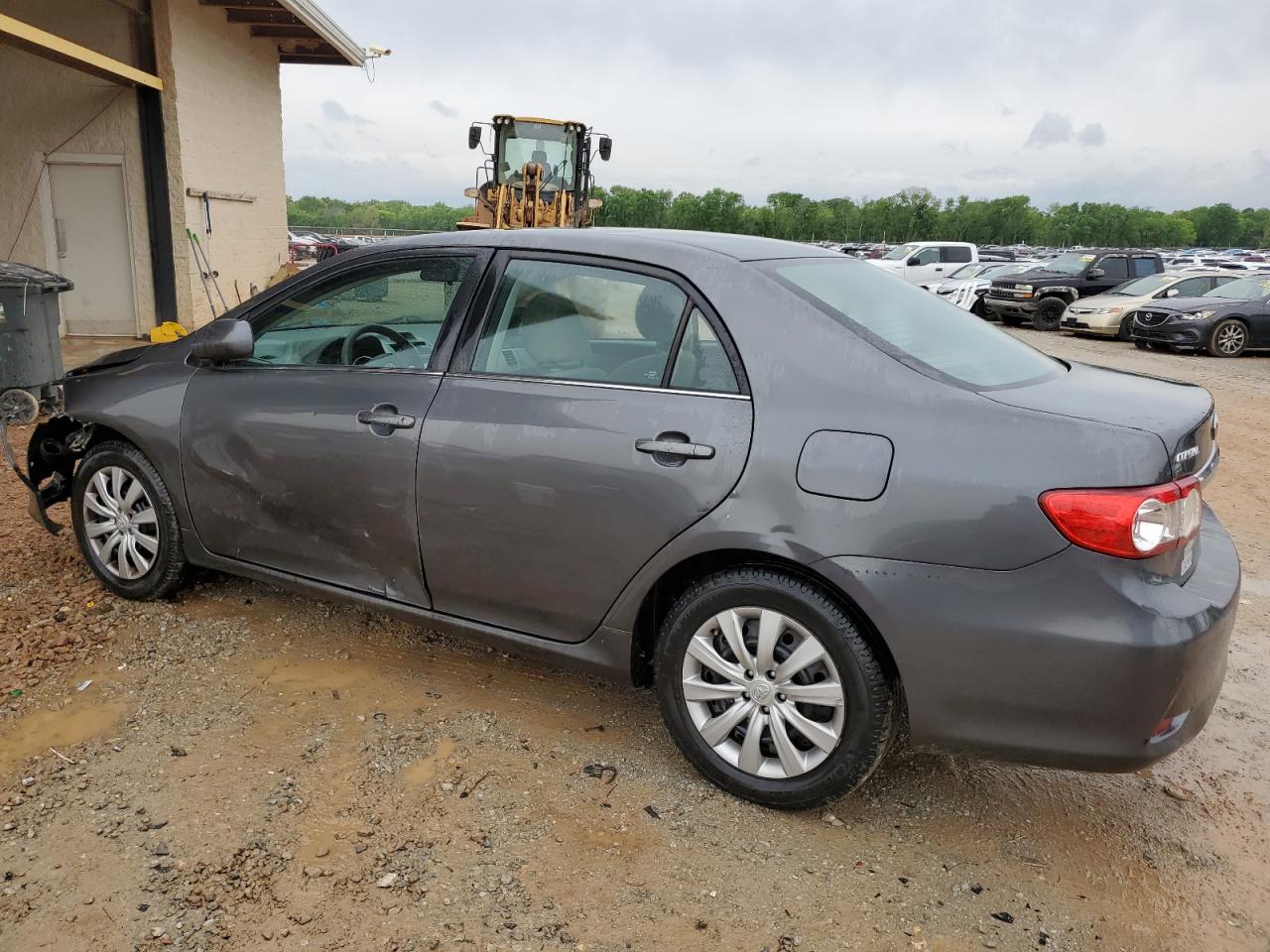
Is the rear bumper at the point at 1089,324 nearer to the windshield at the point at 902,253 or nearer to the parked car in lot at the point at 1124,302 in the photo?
the parked car in lot at the point at 1124,302

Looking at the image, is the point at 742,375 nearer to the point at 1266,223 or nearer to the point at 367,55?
the point at 367,55

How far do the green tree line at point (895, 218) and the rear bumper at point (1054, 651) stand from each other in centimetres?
9298

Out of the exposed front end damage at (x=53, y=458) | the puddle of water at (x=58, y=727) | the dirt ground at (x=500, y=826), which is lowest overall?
the dirt ground at (x=500, y=826)

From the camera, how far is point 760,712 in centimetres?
284

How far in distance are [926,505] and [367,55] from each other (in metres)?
18.1

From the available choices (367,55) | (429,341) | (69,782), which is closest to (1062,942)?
(429,341)

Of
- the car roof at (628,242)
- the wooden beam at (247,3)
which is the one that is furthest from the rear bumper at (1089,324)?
the car roof at (628,242)

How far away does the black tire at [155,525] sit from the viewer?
402cm

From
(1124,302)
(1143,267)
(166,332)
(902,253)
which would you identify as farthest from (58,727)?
(902,253)

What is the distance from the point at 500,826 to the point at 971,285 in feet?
67.6

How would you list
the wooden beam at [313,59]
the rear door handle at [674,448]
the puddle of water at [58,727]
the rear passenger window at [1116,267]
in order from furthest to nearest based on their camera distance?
1. the rear passenger window at [1116,267]
2. the wooden beam at [313,59]
3. the puddle of water at [58,727]
4. the rear door handle at [674,448]

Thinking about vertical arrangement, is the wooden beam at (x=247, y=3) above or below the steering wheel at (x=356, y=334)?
above

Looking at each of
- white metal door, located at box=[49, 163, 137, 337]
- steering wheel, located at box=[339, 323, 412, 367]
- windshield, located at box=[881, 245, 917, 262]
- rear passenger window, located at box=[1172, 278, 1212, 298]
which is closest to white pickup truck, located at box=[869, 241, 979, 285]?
windshield, located at box=[881, 245, 917, 262]

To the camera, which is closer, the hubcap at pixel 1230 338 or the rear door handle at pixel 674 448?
the rear door handle at pixel 674 448
